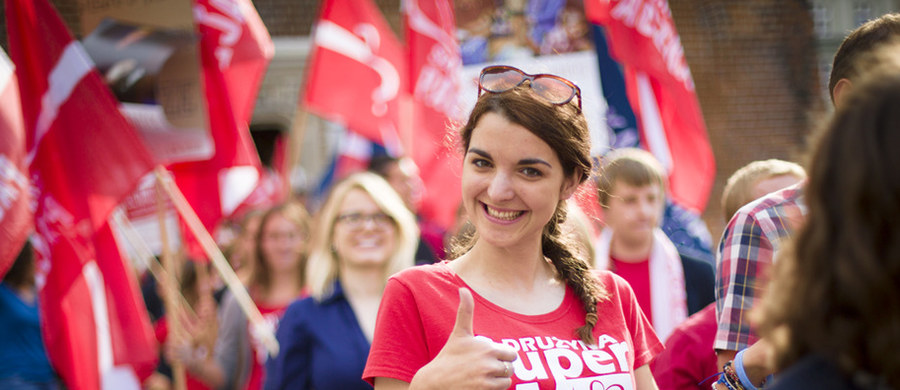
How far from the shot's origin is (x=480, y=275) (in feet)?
7.16

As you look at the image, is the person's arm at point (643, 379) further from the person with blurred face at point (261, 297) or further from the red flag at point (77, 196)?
the person with blurred face at point (261, 297)

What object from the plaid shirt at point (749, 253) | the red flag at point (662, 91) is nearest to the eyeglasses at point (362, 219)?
the red flag at point (662, 91)

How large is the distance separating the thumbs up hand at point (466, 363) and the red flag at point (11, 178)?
271cm

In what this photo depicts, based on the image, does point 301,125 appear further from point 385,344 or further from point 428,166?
point 385,344

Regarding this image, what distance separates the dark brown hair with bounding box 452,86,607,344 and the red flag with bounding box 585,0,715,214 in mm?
3455

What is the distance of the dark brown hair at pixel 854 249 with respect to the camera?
1.16 meters

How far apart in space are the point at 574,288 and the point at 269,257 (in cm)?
378

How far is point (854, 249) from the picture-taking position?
1174 millimetres

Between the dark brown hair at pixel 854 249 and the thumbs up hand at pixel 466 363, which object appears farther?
the thumbs up hand at pixel 466 363

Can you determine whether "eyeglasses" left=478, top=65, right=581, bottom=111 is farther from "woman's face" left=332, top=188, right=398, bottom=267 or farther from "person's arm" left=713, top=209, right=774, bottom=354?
"woman's face" left=332, top=188, right=398, bottom=267

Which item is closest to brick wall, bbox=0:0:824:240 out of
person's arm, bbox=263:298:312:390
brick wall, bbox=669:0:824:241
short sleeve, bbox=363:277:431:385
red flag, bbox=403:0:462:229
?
brick wall, bbox=669:0:824:241

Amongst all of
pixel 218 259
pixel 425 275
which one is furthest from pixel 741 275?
pixel 218 259

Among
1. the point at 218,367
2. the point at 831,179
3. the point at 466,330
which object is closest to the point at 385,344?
the point at 466,330

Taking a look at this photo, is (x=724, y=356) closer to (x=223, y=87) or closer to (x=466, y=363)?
(x=466, y=363)
